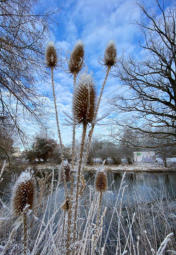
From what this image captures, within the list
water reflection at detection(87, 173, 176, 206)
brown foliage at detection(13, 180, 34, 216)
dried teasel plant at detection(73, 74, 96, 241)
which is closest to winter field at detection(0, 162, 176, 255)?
brown foliage at detection(13, 180, 34, 216)

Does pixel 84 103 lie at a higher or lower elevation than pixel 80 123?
higher

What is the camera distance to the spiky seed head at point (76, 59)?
4.15 ft

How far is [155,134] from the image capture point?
7.85 m

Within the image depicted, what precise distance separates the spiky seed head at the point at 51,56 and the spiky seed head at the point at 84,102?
1.32 feet

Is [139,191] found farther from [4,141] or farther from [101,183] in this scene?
Answer: [4,141]

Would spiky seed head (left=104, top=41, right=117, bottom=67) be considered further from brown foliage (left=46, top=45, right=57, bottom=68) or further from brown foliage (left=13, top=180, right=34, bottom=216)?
brown foliage (left=13, top=180, right=34, bottom=216)

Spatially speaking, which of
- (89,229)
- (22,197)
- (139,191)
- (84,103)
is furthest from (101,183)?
(139,191)

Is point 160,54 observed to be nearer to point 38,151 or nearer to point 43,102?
point 43,102

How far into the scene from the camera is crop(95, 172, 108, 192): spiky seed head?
1877 millimetres

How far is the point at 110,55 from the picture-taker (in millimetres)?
1342

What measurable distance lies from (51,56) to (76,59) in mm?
217

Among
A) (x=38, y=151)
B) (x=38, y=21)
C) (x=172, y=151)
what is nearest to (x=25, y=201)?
(x=38, y=21)

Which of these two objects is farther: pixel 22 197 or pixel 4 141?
pixel 4 141

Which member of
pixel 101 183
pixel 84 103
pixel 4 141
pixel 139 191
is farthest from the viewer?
pixel 139 191
